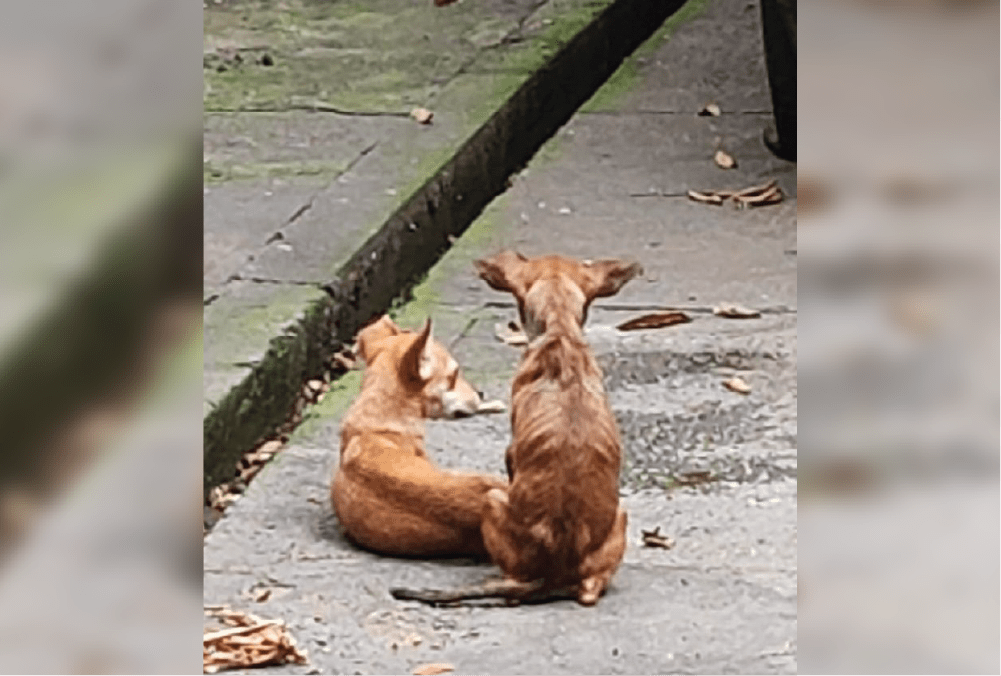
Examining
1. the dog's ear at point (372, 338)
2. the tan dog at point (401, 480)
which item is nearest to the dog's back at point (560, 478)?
the tan dog at point (401, 480)

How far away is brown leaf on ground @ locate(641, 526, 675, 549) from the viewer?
130 inches

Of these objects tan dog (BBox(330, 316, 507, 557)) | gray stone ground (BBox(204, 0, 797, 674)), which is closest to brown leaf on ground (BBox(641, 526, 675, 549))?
gray stone ground (BBox(204, 0, 797, 674))

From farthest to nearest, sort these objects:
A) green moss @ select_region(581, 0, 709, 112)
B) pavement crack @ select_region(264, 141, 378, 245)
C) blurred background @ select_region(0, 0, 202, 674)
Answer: green moss @ select_region(581, 0, 709, 112) < pavement crack @ select_region(264, 141, 378, 245) < blurred background @ select_region(0, 0, 202, 674)

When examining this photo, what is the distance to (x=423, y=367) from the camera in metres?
3.63

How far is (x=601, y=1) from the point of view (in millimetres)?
6672

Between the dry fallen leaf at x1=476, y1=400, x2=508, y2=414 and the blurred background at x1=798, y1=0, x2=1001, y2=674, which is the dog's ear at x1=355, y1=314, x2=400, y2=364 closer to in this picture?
the dry fallen leaf at x1=476, y1=400, x2=508, y2=414

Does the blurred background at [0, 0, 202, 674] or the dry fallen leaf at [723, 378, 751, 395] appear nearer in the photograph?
the blurred background at [0, 0, 202, 674]

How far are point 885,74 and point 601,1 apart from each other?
18.8ft

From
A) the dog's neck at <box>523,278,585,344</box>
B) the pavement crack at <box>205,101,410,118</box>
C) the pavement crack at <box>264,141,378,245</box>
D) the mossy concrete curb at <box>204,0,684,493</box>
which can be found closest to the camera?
the dog's neck at <box>523,278,585,344</box>

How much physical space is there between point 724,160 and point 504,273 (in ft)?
7.31

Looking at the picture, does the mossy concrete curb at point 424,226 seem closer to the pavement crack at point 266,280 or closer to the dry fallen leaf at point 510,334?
the pavement crack at point 266,280

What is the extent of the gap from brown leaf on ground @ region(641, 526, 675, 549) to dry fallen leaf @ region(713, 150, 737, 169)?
230 centimetres

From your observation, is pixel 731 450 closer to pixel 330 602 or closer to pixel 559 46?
pixel 330 602

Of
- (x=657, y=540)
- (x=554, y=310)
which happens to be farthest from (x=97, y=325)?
(x=657, y=540)
